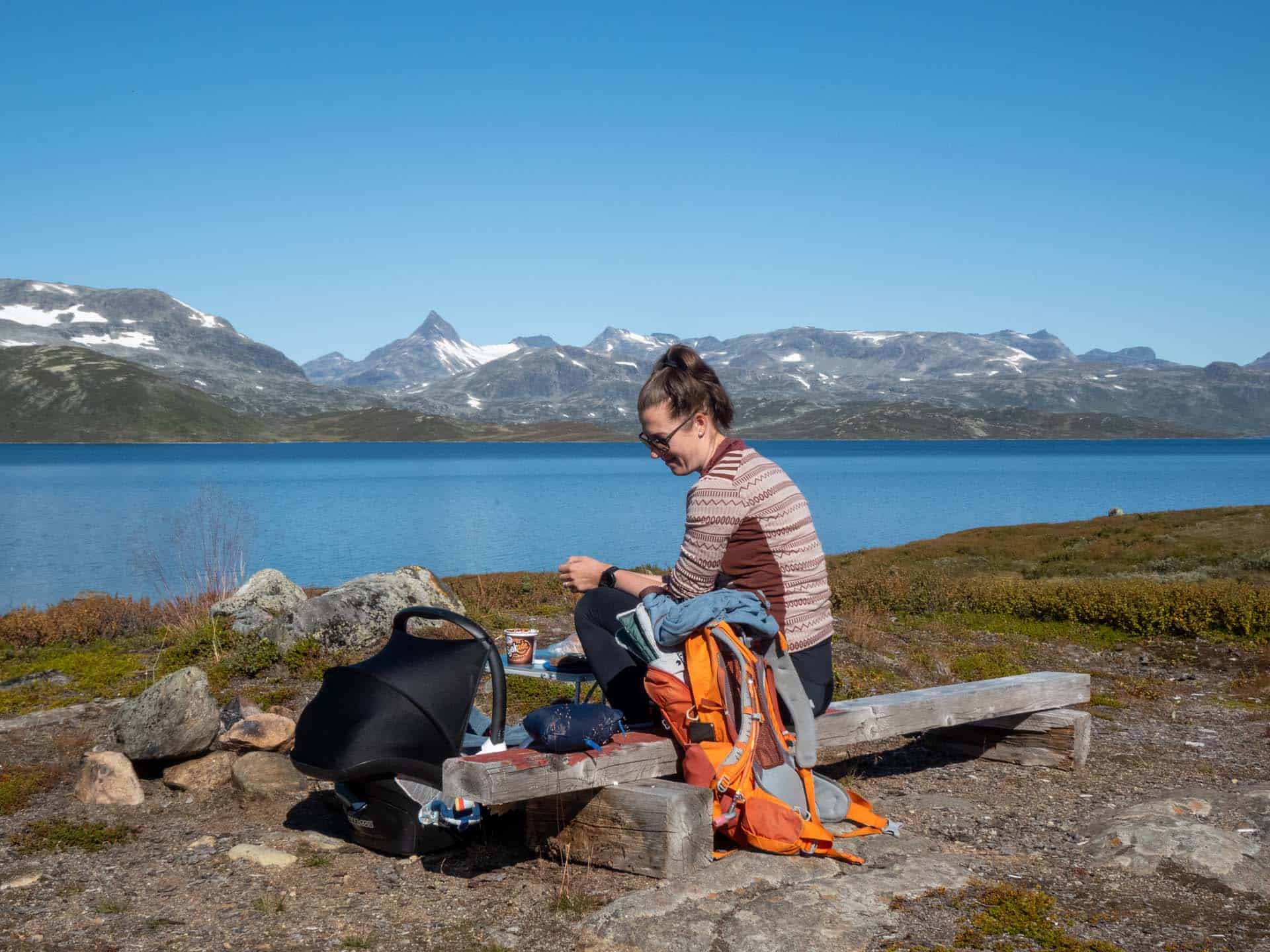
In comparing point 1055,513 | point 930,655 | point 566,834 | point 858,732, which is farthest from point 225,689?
point 1055,513

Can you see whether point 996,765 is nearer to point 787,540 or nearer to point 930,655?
point 787,540

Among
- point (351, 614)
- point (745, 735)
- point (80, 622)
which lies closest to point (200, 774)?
point (351, 614)

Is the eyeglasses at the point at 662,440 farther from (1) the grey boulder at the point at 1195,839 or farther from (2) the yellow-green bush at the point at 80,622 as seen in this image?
(2) the yellow-green bush at the point at 80,622

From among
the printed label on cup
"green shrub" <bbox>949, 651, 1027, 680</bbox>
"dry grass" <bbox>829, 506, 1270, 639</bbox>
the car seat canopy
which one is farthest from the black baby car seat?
"dry grass" <bbox>829, 506, 1270, 639</bbox>

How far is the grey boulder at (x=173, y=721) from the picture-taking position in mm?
7098

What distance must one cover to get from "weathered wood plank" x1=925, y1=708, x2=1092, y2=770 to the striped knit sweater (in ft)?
→ 9.88

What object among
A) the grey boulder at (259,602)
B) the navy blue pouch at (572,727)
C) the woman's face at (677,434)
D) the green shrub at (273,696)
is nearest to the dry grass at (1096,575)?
the grey boulder at (259,602)

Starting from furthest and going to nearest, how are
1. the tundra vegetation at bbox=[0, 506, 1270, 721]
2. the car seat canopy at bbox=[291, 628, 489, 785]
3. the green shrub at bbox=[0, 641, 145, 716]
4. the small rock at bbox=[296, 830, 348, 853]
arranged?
the tundra vegetation at bbox=[0, 506, 1270, 721], the green shrub at bbox=[0, 641, 145, 716], the small rock at bbox=[296, 830, 348, 853], the car seat canopy at bbox=[291, 628, 489, 785]

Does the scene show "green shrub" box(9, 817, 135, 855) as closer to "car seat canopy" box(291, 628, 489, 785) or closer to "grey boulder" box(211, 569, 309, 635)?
"car seat canopy" box(291, 628, 489, 785)

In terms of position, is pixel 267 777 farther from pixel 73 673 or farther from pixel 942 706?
pixel 73 673

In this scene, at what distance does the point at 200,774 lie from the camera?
710 centimetres

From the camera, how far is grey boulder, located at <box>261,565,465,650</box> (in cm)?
1088

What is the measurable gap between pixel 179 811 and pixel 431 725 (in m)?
2.42

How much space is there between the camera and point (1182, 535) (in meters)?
24.9
